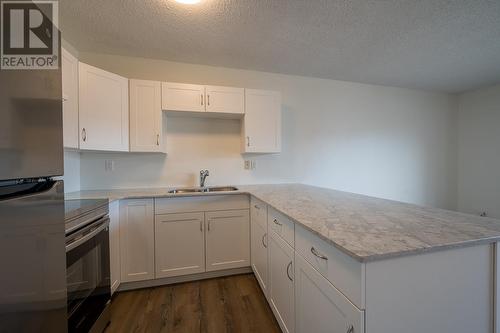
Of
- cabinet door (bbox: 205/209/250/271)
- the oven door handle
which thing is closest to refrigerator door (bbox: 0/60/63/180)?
the oven door handle

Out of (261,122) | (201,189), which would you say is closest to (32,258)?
(201,189)

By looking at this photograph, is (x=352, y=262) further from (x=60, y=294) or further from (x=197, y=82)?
(x=197, y=82)

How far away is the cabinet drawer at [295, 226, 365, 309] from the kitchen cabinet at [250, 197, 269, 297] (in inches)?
27.2

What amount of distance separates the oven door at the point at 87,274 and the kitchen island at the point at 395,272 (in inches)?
48.6

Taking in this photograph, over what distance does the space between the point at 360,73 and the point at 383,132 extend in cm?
111

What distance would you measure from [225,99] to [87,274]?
1.97 m

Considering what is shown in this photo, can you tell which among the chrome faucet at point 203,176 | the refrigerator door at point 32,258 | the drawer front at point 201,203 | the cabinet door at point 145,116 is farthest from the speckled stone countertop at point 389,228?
the cabinet door at point 145,116

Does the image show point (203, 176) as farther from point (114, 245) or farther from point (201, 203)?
point (114, 245)

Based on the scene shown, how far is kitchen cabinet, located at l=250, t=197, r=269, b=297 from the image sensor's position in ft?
5.70

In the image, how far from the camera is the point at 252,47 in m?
2.16

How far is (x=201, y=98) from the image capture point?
89.2 inches

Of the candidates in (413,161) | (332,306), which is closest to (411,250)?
(332,306)

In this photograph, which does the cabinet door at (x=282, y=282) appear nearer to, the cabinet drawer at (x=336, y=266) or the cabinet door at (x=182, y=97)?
the cabinet drawer at (x=336, y=266)

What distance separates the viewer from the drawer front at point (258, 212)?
175cm
